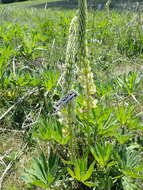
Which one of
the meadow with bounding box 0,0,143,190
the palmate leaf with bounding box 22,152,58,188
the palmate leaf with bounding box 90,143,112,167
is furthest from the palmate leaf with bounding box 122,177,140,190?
the palmate leaf with bounding box 22,152,58,188

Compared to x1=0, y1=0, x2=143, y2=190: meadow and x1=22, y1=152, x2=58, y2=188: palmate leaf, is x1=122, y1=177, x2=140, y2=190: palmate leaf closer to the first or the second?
x1=0, y1=0, x2=143, y2=190: meadow

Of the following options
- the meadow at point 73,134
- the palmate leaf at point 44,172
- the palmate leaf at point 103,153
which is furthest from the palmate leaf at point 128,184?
the palmate leaf at point 44,172

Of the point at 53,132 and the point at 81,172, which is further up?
the point at 53,132

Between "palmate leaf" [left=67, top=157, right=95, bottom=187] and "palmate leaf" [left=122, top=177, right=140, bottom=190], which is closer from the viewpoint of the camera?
"palmate leaf" [left=67, top=157, right=95, bottom=187]

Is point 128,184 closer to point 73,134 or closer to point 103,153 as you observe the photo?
point 103,153

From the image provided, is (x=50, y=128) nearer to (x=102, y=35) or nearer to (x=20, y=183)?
(x=20, y=183)

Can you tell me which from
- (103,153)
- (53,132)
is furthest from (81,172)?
(53,132)

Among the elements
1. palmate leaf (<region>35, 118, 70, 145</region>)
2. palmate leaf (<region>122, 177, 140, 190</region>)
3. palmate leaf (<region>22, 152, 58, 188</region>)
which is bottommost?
palmate leaf (<region>122, 177, 140, 190</region>)

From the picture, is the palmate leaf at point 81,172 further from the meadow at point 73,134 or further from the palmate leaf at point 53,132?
the palmate leaf at point 53,132

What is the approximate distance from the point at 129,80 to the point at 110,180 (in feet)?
3.51

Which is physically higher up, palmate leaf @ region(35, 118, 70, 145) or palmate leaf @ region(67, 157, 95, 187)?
palmate leaf @ region(35, 118, 70, 145)

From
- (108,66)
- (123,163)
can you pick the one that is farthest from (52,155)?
(108,66)

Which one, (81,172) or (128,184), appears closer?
(81,172)

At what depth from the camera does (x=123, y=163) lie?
5.57 feet
